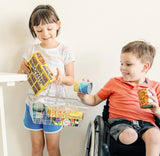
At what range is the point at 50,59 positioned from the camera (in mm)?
1118

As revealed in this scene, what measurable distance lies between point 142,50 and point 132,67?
125 millimetres

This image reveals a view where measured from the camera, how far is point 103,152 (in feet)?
2.87

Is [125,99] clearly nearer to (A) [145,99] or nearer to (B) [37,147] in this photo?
(A) [145,99]

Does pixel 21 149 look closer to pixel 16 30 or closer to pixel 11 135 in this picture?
pixel 11 135

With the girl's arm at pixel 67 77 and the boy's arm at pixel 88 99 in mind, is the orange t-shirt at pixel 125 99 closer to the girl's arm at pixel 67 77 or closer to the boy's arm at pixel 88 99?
the boy's arm at pixel 88 99

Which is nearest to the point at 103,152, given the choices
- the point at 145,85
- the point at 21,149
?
the point at 145,85

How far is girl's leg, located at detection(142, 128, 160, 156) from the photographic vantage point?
0.81 meters

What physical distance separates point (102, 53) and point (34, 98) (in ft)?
1.87

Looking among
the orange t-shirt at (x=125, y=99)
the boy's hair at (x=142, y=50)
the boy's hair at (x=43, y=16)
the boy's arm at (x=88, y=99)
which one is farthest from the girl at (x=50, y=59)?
the boy's hair at (x=142, y=50)

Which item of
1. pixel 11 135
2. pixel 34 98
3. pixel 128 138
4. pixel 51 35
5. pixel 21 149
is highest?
pixel 51 35

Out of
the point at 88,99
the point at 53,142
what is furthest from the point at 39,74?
the point at 53,142

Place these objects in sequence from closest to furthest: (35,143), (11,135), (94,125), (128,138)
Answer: (128,138)
(94,125)
(35,143)
(11,135)

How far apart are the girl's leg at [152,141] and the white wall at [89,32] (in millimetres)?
524

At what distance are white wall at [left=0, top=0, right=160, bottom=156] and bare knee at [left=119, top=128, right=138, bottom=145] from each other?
488mm
